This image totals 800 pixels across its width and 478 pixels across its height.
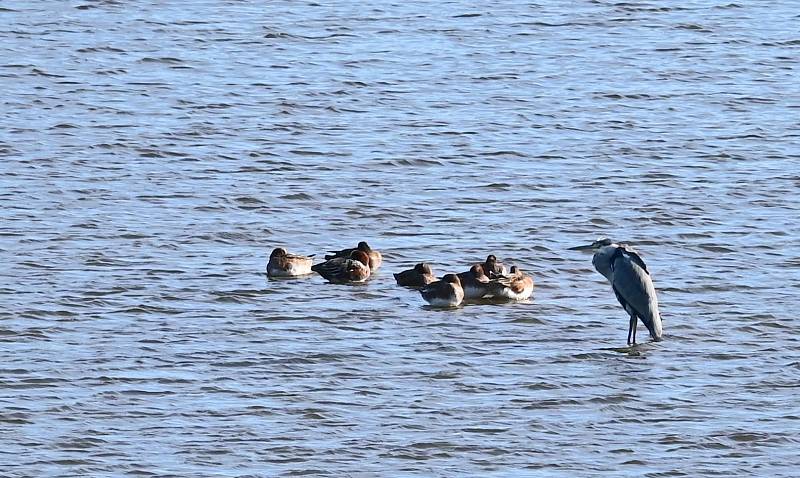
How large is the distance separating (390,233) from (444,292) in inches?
93.5

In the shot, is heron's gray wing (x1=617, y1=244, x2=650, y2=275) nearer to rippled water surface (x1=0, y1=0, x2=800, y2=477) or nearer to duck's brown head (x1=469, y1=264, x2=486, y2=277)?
rippled water surface (x1=0, y1=0, x2=800, y2=477)

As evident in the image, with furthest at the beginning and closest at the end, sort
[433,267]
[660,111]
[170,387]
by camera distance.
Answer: [660,111]
[433,267]
[170,387]

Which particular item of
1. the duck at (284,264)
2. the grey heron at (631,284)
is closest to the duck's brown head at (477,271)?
the grey heron at (631,284)

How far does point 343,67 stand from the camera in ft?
75.9

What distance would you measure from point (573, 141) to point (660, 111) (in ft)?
6.84

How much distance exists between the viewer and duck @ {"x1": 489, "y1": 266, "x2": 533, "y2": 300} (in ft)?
43.7

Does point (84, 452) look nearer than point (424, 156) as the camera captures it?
Yes

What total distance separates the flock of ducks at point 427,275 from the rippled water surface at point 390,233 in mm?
129

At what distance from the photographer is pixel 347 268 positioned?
1377 cm

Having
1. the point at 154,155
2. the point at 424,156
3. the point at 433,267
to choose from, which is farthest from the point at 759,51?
the point at 433,267

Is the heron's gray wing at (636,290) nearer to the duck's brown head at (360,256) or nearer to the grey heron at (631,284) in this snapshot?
the grey heron at (631,284)

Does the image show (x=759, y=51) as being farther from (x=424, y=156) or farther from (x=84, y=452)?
(x=84, y=452)

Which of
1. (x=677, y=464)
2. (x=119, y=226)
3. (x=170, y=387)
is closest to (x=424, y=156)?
(x=119, y=226)

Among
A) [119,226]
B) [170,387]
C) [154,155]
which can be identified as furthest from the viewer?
[154,155]
